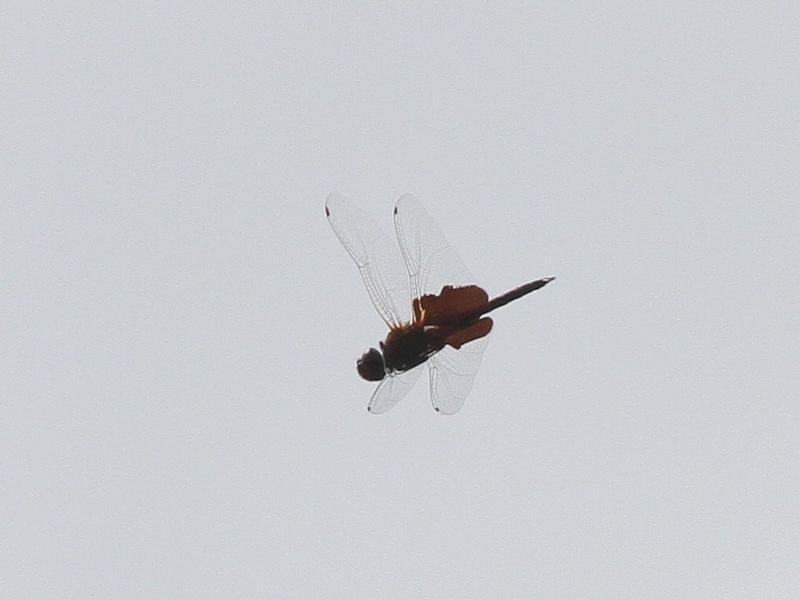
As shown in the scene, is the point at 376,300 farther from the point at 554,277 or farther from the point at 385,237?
the point at 554,277

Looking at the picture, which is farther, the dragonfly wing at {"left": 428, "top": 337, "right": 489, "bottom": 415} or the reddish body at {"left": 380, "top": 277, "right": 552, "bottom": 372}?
the dragonfly wing at {"left": 428, "top": 337, "right": 489, "bottom": 415}

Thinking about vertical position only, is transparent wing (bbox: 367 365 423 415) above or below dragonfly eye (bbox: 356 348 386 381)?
below

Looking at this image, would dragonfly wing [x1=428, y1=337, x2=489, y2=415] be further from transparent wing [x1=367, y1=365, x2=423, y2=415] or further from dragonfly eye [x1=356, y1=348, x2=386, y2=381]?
dragonfly eye [x1=356, y1=348, x2=386, y2=381]

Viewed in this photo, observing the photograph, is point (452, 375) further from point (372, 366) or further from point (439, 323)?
point (372, 366)

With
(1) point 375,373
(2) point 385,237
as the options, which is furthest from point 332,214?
(1) point 375,373

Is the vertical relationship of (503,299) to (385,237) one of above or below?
below

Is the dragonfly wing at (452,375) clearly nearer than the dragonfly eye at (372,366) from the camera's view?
No

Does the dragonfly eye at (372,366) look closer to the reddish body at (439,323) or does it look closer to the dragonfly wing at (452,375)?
the reddish body at (439,323)
